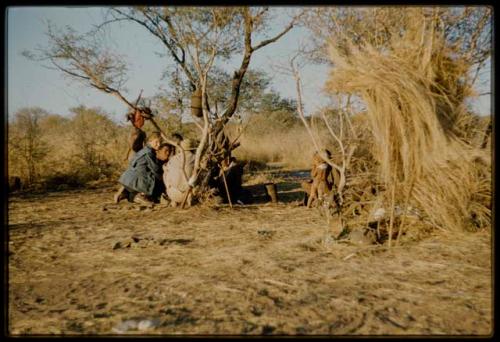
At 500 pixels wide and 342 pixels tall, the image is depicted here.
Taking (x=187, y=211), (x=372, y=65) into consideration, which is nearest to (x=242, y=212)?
(x=187, y=211)

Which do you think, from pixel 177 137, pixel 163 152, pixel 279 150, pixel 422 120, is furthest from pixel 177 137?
pixel 279 150

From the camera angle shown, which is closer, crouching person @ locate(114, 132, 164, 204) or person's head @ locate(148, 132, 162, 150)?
crouching person @ locate(114, 132, 164, 204)

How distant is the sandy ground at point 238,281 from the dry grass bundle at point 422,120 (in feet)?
1.60

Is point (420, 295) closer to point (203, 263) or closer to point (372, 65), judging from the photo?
point (203, 263)

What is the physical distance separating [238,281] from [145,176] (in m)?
4.62

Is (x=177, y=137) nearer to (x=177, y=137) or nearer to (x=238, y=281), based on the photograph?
(x=177, y=137)

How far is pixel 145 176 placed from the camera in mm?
7645

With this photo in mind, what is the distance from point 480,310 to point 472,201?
90.1 inches

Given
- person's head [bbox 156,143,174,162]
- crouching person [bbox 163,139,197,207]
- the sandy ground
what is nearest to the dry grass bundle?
the sandy ground

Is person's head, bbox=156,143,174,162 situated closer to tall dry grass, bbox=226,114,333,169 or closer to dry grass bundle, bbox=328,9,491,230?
dry grass bundle, bbox=328,9,491,230

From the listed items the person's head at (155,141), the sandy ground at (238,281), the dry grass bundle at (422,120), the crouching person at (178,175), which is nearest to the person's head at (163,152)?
the person's head at (155,141)

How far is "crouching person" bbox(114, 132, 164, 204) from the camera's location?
7.61 m

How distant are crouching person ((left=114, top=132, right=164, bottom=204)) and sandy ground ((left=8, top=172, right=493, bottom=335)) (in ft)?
5.32

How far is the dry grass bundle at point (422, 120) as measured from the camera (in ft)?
14.6
